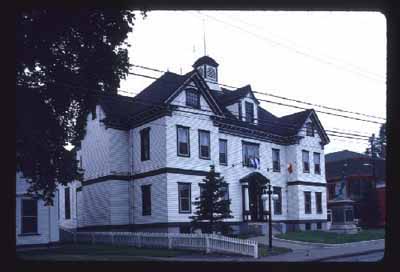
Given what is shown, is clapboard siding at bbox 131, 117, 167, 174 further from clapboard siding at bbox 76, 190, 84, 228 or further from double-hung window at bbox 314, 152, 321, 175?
double-hung window at bbox 314, 152, 321, 175

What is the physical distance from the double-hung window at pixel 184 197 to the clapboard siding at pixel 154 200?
91 centimetres

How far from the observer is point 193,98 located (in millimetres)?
25234

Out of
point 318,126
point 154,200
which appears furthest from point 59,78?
point 318,126

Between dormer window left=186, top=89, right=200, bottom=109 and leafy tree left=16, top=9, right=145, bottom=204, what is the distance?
7607mm

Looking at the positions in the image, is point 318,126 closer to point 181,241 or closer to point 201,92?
point 201,92

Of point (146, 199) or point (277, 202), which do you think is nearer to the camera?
point (146, 199)

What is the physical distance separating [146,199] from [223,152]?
5.59 m

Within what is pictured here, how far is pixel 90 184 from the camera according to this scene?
87.9 ft

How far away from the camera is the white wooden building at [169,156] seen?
23859 millimetres

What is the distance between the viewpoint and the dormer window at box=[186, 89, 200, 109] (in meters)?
25.0

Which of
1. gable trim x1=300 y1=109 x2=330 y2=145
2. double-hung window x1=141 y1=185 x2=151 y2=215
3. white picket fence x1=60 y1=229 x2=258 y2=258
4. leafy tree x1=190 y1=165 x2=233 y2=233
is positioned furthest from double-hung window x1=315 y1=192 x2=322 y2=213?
white picket fence x1=60 y1=229 x2=258 y2=258
